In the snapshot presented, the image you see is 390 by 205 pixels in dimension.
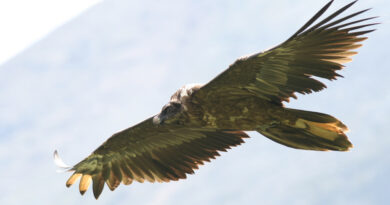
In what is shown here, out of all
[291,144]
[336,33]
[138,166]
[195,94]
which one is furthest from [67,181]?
[336,33]

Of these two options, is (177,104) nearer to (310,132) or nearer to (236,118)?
(236,118)

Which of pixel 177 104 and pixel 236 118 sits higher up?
pixel 177 104

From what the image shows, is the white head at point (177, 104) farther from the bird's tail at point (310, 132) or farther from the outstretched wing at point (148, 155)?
the bird's tail at point (310, 132)

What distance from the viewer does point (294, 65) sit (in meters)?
6.71

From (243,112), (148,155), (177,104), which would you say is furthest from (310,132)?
(148,155)

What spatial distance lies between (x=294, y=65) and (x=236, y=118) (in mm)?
946

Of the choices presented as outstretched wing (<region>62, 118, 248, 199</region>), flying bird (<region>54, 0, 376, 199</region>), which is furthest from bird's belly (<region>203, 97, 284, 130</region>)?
outstretched wing (<region>62, 118, 248, 199</region>)

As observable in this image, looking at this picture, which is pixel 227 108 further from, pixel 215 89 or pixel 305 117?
pixel 305 117

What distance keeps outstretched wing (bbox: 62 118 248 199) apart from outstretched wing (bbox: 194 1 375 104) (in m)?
1.05

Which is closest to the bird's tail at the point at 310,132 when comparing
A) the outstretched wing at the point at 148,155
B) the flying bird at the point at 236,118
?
the flying bird at the point at 236,118

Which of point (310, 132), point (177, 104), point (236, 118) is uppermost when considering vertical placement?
point (177, 104)

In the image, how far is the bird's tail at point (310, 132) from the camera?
692 cm

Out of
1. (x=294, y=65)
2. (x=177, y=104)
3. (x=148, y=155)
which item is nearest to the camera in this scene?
(x=294, y=65)

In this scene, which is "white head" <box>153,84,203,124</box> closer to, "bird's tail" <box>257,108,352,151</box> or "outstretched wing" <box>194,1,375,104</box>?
"outstretched wing" <box>194,1,375,104</box>
